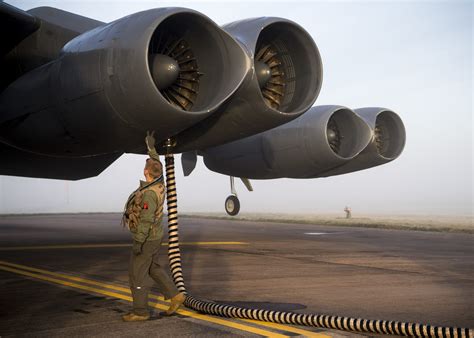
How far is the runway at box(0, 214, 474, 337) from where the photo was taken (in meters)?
4.78

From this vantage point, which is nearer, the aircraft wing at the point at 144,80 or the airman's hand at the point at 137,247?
the airman's hand at the point at 137,247

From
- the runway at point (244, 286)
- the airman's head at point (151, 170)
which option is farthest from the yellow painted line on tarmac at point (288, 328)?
the airman's head at point (151, 170)

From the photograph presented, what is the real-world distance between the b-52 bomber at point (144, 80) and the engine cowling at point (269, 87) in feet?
0.06

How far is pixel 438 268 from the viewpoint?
29.3 feet

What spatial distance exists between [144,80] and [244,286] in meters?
2.98

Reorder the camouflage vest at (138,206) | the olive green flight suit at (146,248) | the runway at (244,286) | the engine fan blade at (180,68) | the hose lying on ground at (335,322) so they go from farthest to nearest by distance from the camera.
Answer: the engine fan blade at (180,68)
the camouflage vest at (138,206)
the olive green flight suit at (146,248)
the runway at (244,286)
the hose lying on ground at (335,322)

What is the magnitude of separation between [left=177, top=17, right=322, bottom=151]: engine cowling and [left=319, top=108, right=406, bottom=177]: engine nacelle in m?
4.73

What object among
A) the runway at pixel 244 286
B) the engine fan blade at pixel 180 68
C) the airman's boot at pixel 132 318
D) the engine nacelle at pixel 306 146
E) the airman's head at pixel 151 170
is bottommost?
the runway at pixel 244 286

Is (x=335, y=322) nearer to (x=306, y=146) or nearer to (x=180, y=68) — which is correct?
(x=180, y=68)

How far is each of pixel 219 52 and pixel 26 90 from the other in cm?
317

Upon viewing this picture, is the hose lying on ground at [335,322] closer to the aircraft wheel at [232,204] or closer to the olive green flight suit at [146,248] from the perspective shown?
the olive green flight suit at [146,248]

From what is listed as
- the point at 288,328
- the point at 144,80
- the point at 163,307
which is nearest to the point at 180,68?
the point at 144,80

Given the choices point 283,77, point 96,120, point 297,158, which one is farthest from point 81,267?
point 297,158

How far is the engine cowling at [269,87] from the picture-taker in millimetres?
9203
